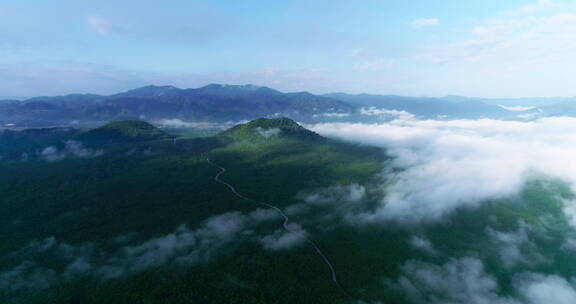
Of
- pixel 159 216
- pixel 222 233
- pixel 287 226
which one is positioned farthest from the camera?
pixel 159 216

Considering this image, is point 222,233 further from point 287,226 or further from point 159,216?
point 159,216

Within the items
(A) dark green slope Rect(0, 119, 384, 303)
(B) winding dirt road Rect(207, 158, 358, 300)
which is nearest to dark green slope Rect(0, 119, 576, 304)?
(A) dark green slope Rect(0, 119, 384, 303)

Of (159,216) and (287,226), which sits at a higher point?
(159,216)

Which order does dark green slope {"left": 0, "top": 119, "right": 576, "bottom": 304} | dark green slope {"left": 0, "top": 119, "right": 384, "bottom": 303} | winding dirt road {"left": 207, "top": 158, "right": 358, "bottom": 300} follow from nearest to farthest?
dark green slope {"left": 0, "top": 119, "right": 384, "bottom": 303}
dark green slope {"left": 0, "top": 119, "right": 576, "bottom": 304}
winding dirt road {"left": 207, "top": 158, "right": 358, "bottom": 300}

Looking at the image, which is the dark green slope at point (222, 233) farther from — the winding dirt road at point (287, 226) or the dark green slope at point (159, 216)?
the winding dirt road at point (287, 226)

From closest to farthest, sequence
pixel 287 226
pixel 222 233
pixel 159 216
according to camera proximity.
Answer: pixel 222 233 < pixel 287 226 < pixel 159 216

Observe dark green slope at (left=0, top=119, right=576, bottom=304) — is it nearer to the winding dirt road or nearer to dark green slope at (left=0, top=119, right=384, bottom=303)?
dark green slope at (left=0, top=119, right=384, bottom=303)

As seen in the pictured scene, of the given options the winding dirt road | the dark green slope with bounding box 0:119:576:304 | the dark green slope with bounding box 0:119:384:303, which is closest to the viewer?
the dark green slope with bounding box 0:119:384:303

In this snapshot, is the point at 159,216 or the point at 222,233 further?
the point at 159,216

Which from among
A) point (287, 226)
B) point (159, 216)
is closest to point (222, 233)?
point (287, 226)

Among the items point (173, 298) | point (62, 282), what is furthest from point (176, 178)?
point (173, 298)

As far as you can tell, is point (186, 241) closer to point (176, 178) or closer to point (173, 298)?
point (173, 298)
